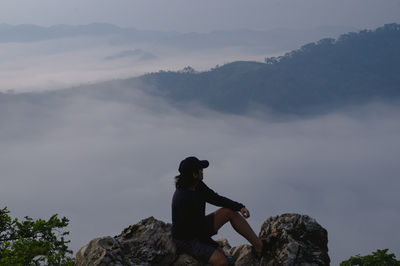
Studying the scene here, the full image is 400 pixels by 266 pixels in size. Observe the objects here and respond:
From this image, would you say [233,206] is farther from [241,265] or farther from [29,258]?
[29,258]

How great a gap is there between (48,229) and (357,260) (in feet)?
96.5

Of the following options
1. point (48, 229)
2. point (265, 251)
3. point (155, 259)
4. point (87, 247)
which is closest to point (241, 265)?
point (265, 251)

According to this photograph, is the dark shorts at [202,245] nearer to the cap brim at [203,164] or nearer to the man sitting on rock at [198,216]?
the man sitting on rock at [198,216]

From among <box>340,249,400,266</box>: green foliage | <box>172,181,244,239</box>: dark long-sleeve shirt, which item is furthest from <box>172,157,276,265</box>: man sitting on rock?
<box>340,249,400,266</box>: green foliage

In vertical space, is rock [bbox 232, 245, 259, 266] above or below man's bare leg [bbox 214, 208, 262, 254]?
below

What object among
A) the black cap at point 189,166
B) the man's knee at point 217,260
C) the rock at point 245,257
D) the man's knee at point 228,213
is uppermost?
the black cap at point 189,166

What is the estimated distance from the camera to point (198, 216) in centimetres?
816

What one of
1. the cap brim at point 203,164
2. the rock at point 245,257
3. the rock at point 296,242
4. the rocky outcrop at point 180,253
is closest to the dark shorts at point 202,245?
the rocky outcrop at point 180,253

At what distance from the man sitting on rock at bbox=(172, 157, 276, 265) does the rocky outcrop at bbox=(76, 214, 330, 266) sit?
1.74 ft

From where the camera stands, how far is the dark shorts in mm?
8055

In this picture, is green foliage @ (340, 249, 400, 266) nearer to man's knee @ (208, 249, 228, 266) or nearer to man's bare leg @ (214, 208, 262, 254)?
man's bare leg @ (214, 208, 262, 254)

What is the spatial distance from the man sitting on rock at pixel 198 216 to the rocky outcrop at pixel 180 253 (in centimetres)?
53

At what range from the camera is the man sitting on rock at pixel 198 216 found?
26.3 ft

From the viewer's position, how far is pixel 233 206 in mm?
8297
